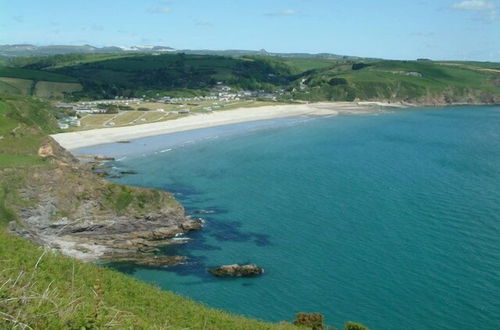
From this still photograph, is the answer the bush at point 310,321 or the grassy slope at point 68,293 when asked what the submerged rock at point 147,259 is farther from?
the bush at point 310,321

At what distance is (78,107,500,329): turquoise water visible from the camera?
38.6m

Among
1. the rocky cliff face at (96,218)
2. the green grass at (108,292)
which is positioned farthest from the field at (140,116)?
the green grass at (108,292)

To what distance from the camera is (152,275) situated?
42.5 metres

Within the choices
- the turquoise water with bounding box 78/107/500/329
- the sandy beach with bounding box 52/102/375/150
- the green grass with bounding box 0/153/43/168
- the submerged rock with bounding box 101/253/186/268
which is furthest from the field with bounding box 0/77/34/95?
the submerged rock with bounding box 101/253/186/268

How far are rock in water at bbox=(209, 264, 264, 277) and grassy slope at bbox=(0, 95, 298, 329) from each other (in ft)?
47.2

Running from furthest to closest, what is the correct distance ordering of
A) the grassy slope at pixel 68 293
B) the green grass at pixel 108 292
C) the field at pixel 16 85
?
the field at pixel 16 85 → the green grass at pixel 108 292 → the grassy slope at pixel 68 293

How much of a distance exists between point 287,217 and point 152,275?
2037 centimetres

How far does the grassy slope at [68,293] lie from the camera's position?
1046 cm

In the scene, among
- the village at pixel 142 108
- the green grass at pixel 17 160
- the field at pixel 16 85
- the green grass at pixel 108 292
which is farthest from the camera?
the field at pixel 16 85

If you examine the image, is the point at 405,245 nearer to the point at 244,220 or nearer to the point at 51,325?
the point at 244,220

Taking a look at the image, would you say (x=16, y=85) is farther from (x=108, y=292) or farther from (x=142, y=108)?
(x=108, y=292)

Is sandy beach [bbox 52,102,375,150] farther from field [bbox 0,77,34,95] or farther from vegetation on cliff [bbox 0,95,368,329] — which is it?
field [bbox 0,77,34,95]

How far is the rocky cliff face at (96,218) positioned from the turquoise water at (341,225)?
11.3ft

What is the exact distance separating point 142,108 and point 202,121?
21.4m
